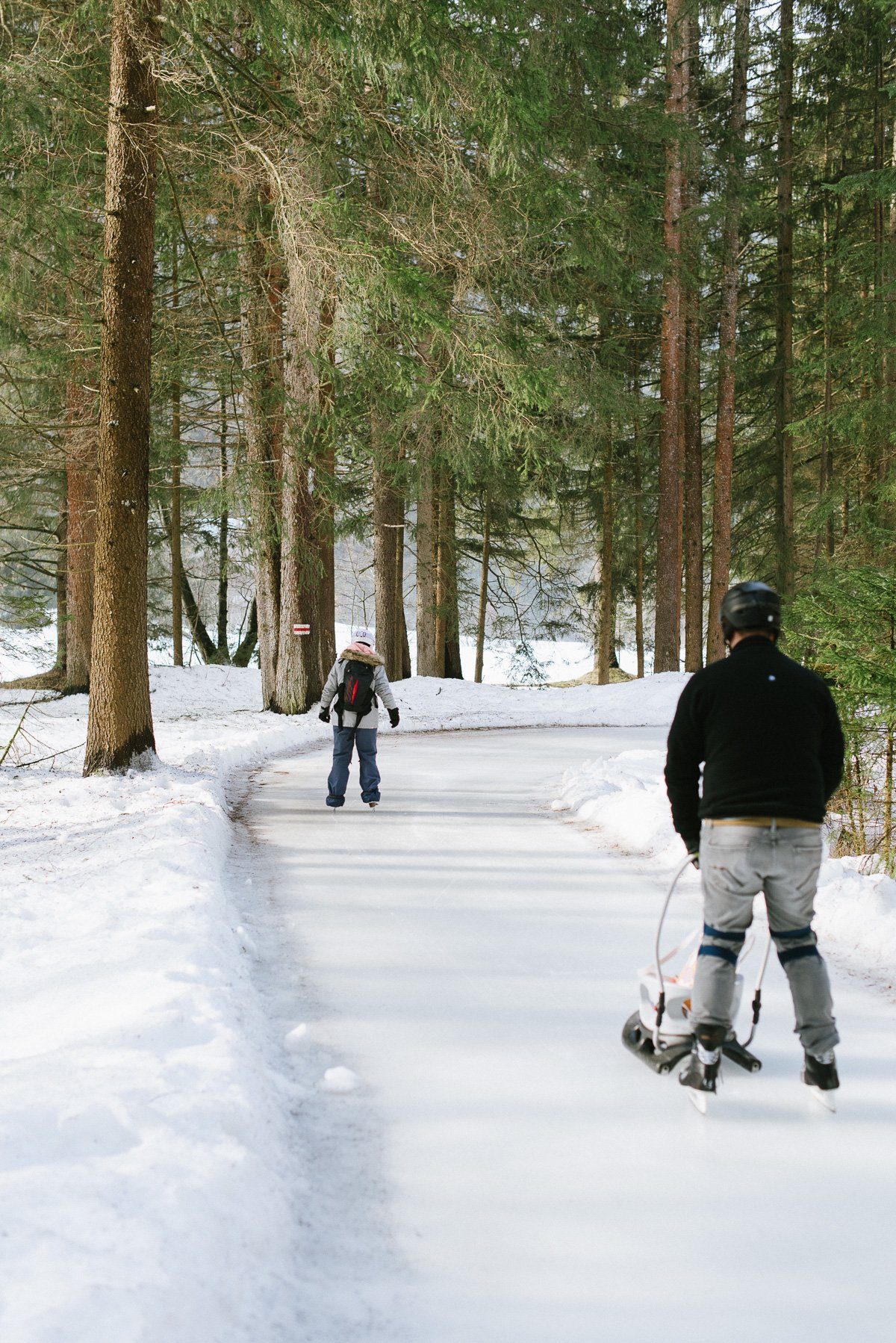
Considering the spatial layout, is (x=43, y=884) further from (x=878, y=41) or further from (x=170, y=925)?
(x=878, y=41)

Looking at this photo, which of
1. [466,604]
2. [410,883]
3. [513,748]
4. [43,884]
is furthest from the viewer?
[466,604]

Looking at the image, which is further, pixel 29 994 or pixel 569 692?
pixel 569 692

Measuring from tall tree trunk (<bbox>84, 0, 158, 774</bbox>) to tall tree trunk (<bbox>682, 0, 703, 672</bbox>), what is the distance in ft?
41.0

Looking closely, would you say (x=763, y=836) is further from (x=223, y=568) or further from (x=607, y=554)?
(x=223, y=568)

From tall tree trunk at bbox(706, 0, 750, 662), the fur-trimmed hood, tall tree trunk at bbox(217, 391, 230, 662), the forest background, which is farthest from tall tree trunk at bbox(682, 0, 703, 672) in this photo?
tall tree trunk at bbox(217, 391, 230, 662)

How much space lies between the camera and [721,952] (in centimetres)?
389

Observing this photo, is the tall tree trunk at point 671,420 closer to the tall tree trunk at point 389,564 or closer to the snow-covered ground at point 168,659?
the tall tree trunk at point 389,564

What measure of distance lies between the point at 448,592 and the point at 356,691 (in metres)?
17.6

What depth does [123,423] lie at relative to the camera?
10719 millimetres

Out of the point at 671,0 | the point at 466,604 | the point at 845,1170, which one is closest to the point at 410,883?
the point at 845,1170

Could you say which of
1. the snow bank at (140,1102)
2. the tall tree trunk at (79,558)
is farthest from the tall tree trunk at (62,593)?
the snow bank at (140,1102)

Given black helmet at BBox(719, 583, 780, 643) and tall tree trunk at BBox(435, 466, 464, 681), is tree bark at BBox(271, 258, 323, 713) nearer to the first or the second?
tall tree trunk at BBox(435, 466, 464, 681)

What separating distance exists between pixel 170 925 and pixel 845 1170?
3.63 meters

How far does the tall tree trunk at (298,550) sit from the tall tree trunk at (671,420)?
8368mm
